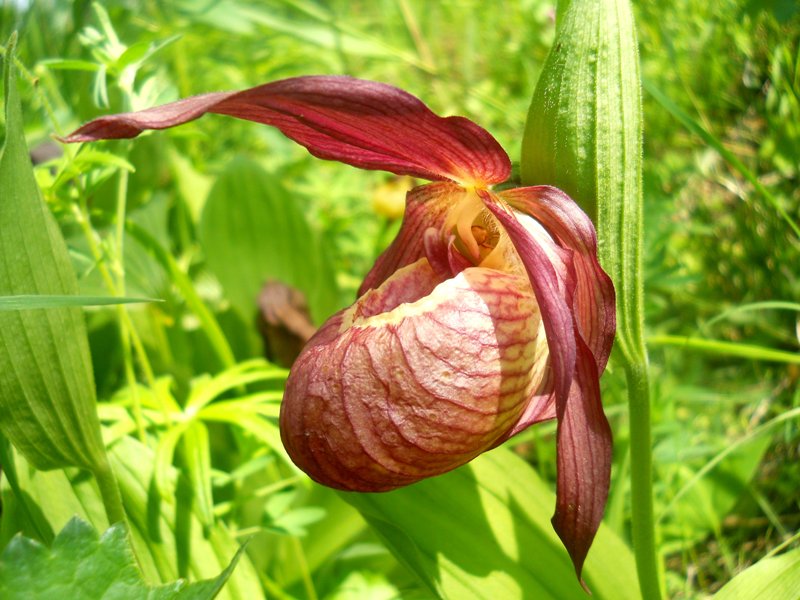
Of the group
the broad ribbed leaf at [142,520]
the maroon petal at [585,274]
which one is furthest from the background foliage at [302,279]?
the maroon petal at [585,274]

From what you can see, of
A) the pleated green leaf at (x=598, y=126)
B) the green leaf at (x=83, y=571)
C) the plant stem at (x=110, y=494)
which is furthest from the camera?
the plant stem at (x=110, y=494)

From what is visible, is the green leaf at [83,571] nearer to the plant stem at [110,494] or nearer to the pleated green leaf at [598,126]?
the plant stem at [110,494]

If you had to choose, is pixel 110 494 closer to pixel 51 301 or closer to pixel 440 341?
pixel 51 301

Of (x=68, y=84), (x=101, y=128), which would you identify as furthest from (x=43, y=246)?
(x=68, y=84)

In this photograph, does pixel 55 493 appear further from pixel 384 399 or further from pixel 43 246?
pixel 384 399

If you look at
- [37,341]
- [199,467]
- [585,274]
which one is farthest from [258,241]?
[585,274]
